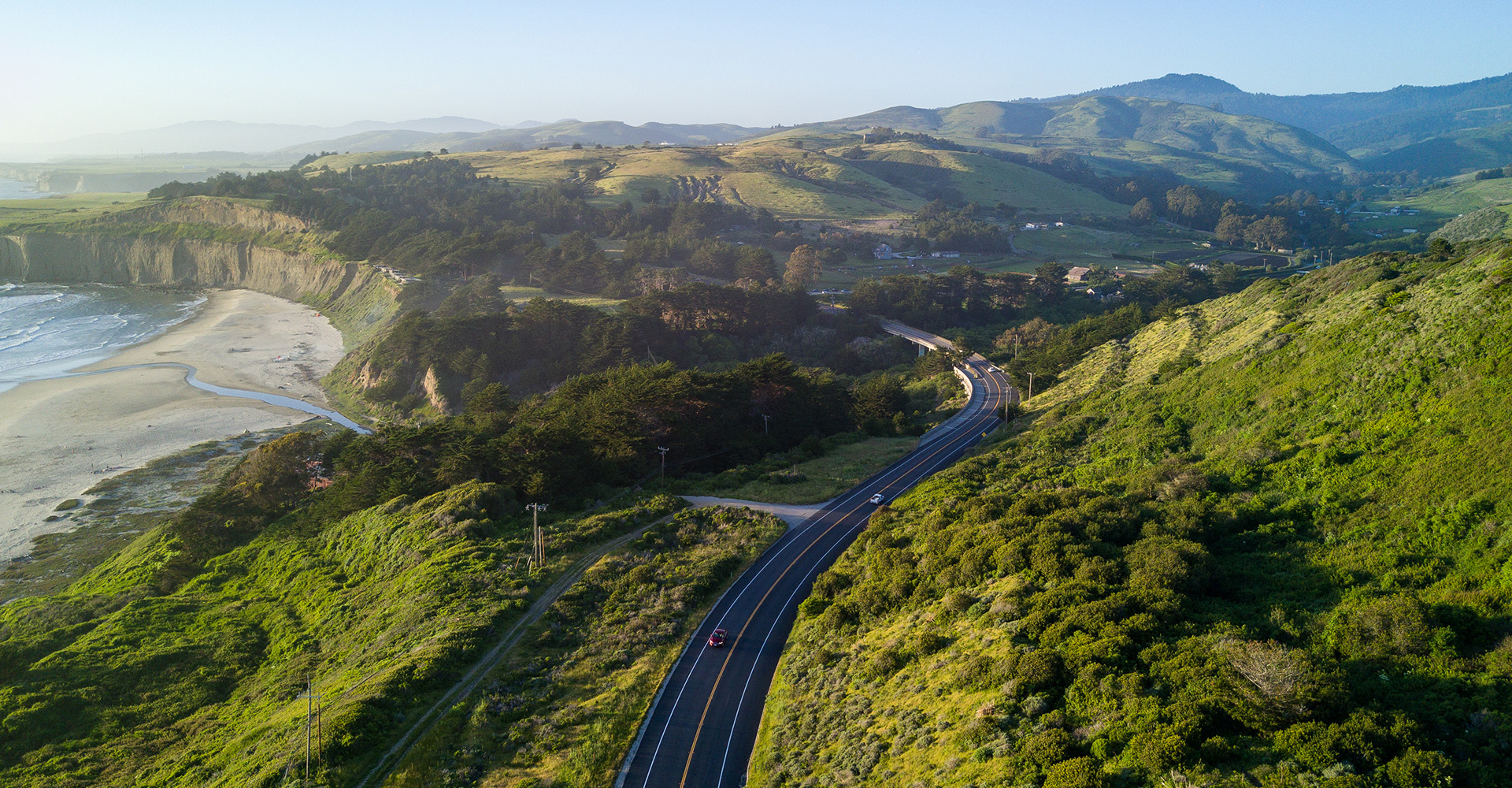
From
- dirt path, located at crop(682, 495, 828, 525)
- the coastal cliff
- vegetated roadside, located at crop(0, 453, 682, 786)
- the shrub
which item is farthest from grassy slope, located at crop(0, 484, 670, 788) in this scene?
the coastal cliff

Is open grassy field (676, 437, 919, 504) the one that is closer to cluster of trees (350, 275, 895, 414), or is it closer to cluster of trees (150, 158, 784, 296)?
cluster of trees (350, 275, 895, 414)

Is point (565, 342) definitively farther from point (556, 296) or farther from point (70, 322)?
point (70, 322)

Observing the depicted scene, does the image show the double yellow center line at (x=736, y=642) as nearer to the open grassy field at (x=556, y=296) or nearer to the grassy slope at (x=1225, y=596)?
the grassy slope at (x=1225, y=596)

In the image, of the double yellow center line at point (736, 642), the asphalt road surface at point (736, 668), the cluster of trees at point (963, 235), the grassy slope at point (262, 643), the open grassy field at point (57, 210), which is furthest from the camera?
the cluster of trees at point (963, 235)

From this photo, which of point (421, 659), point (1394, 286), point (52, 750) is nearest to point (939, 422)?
point (1394, 286)

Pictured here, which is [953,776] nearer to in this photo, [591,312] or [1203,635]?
[1203,635]

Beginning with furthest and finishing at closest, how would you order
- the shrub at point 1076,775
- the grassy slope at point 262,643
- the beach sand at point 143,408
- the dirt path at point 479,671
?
the beach sand at point 143,408 → the grassy slope at point 262,643 → the dirt path at point 479,671 → the shrub at point 1076,775

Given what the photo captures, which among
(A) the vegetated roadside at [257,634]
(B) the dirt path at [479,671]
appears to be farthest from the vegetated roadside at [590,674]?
(A) the vegetated roadside at [257,634]
